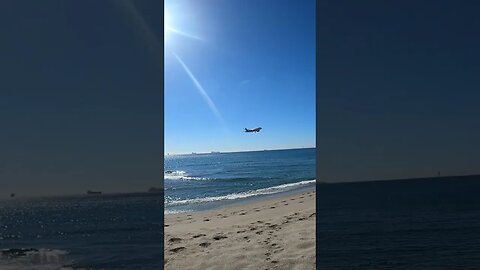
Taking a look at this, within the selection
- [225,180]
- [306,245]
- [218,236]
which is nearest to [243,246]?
[218,236]

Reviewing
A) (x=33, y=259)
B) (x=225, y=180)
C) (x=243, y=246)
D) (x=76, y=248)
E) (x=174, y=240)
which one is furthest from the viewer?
(x=225, y=180)

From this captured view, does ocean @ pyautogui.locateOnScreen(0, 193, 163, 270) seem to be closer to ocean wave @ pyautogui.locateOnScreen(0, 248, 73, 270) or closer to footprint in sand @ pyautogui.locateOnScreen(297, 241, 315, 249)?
ocean wave @ pyautogui.locateOnScreen(0, 248, 73, 270)

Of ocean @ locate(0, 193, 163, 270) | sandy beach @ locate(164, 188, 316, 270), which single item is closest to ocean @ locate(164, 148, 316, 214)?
ocean @ locate(0, 193, 163, 270)

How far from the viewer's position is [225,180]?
8.12 meters

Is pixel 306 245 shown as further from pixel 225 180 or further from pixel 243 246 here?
pixel 225 180

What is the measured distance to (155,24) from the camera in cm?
219

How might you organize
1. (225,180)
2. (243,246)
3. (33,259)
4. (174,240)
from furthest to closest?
(225,180) < (33,259) < (174,240) < (243,246)

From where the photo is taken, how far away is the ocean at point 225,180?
5.55m

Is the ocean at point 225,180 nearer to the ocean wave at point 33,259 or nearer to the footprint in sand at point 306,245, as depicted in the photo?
the ocean wave at point 33,259

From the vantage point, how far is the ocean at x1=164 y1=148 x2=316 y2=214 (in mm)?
5547

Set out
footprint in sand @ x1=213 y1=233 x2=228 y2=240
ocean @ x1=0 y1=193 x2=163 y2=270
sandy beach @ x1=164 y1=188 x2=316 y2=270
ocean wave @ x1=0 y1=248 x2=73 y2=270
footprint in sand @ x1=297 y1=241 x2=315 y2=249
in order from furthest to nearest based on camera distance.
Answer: ocean wave @ x1=0 y1=248 x2=73 y2=270
ocean @ x1=0 y1=193 x2=163 y2=270
footprint in sand @ x1=213 y1=233 x2=228 y2=240
footprint in sand @ x1=297 y1=241 x2=315 y2=249
sandy beach @ x1=164 y1=188 x2=316 y2=270

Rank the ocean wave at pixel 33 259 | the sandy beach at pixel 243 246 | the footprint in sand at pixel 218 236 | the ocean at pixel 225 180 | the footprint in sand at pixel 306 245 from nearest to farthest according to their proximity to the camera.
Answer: the sandy beach at pixel 243 246 < the footprint in sand at pixel 306 245 < the footprint in sand at pixel 218 236 < the ocean wave at pixel 33 259 < the ocean at pixel 225 180

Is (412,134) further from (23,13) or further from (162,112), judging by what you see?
(23,13)

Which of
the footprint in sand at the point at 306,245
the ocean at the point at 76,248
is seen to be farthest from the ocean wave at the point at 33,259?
the footprint in sand at the point at 306,245
